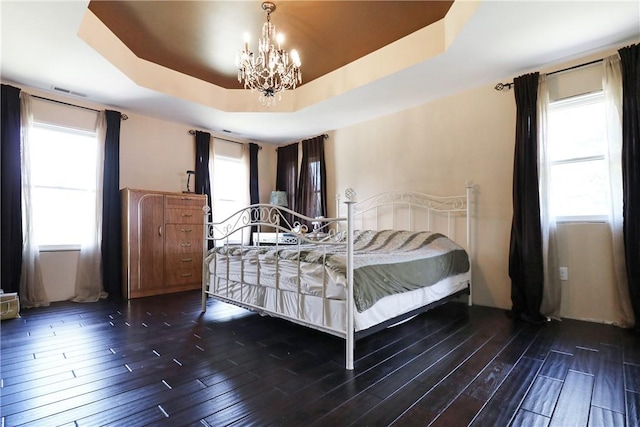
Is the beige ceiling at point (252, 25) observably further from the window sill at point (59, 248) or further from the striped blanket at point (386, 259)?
the window sill at point (59, 248)

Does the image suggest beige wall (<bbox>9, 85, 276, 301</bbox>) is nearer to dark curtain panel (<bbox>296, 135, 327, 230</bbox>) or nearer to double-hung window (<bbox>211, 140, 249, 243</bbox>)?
double-hung window (<bbox>211, 140, 249, 243</bbox>)

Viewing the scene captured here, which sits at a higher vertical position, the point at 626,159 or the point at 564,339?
the point at 626,159

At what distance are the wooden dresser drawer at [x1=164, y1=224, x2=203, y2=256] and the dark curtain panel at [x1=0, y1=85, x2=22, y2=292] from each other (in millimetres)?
1432

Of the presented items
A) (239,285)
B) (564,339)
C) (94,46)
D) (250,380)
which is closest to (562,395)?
(564,339)

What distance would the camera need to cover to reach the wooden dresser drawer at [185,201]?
4094 mm

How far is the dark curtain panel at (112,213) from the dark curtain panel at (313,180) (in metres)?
2.67

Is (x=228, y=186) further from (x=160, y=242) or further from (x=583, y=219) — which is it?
(x=583, y=219)

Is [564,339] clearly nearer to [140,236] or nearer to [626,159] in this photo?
[626,159]

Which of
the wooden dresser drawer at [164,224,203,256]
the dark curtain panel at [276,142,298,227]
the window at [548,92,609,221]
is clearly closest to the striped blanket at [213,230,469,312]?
the window at [548,92,609,221]

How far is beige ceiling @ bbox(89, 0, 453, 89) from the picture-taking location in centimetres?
255

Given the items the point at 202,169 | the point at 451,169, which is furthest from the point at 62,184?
the point at 451,169

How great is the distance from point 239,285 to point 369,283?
4.32 ft

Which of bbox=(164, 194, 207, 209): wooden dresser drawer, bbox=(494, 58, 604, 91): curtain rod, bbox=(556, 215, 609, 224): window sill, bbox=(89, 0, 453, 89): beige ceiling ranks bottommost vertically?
bbox=(556, 215, 609, 224): window sill

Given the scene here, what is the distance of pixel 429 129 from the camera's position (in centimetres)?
380
